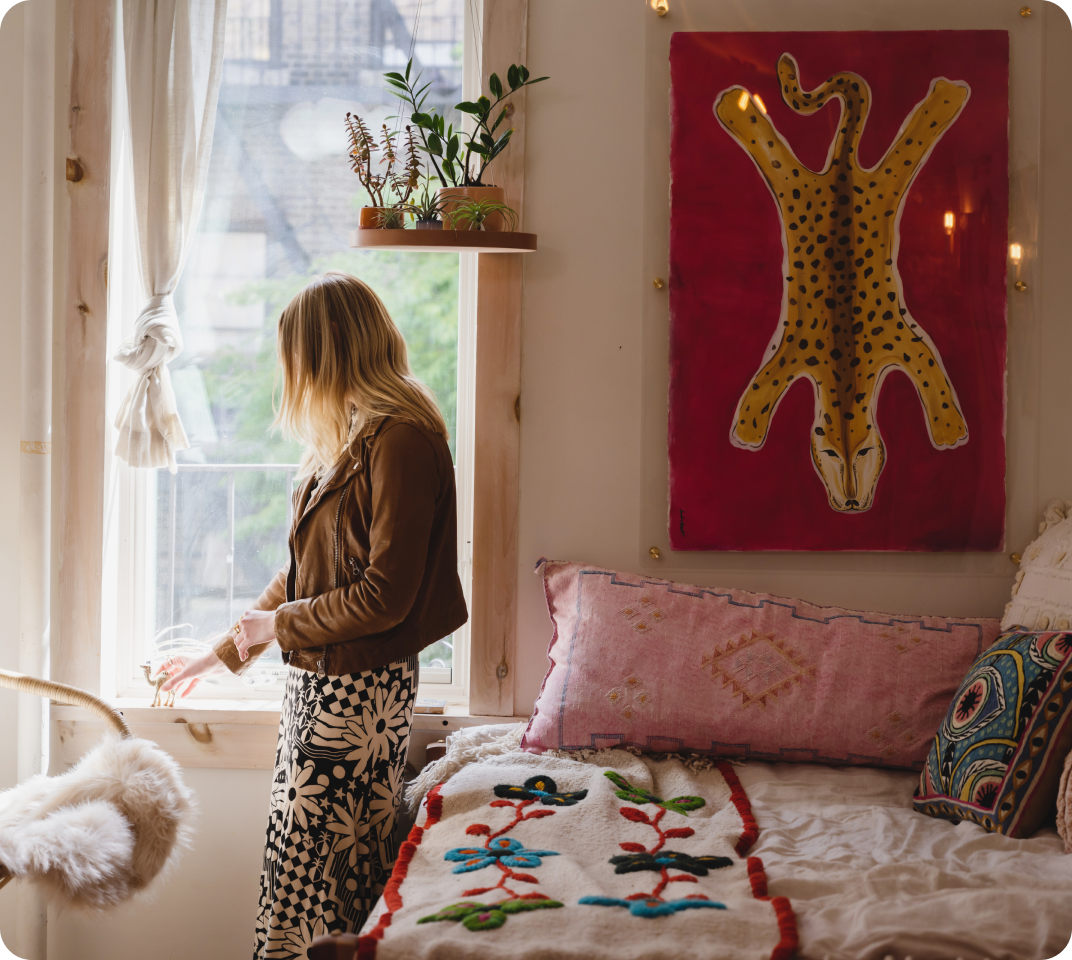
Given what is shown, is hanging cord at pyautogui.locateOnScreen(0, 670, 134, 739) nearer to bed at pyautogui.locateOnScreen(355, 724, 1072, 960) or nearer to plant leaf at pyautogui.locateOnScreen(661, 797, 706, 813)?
bed at pyautogui.locateOnScreen(355, 724, 1072, 960)

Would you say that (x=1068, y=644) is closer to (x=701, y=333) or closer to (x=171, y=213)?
(x=701, y=333)

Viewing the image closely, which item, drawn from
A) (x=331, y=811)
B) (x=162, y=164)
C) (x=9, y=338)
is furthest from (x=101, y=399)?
(x=331, y=811)

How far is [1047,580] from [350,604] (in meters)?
1.54

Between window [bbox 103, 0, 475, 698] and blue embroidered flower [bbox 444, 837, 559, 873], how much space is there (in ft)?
2.86

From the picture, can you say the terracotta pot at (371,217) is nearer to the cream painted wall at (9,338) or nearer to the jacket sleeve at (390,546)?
the jacket sleeve at (390,546)

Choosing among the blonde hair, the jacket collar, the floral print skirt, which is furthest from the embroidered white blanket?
the blonde hair

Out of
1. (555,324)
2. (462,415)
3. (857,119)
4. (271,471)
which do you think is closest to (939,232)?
(857,119)

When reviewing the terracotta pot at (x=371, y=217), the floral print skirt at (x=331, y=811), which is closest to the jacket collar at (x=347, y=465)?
the floral print skirt at (x=331, y=811)

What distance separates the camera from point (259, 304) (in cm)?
233

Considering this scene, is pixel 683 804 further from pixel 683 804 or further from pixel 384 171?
pixel 384 171

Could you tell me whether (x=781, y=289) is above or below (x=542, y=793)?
above

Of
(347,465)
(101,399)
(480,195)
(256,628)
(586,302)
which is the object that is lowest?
(256,628)

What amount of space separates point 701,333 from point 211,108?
4.54 feet

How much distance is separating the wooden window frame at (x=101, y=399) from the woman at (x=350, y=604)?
426 mm
